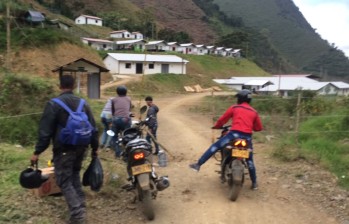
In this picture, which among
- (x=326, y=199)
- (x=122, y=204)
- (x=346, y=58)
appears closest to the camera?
(x=122, y=204)

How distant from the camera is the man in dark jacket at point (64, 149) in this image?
4.29 meters

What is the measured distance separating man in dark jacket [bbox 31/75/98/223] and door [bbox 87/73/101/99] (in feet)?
71.5

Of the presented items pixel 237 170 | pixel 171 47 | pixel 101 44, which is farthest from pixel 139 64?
pixel 237 170

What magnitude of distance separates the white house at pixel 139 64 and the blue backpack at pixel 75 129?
4353 cm

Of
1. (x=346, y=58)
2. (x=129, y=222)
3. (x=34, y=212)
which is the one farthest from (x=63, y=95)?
(x=346, y=58)

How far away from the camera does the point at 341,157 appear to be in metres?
7.77

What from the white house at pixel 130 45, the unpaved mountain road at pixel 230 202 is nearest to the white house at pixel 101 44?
the white house at pixel 130 45

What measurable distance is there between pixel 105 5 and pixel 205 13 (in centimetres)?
4810

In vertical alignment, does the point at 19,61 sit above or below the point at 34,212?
above

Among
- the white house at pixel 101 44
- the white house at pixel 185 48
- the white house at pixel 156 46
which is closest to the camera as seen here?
the white house at pixel 101 44

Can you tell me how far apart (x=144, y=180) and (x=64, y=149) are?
1.13m

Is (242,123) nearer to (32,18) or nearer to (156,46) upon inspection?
(32,18)

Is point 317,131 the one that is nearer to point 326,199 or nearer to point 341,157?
point 341,157

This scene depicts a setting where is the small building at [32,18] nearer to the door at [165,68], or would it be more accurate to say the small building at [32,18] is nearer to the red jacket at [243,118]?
the door at [165,68]
